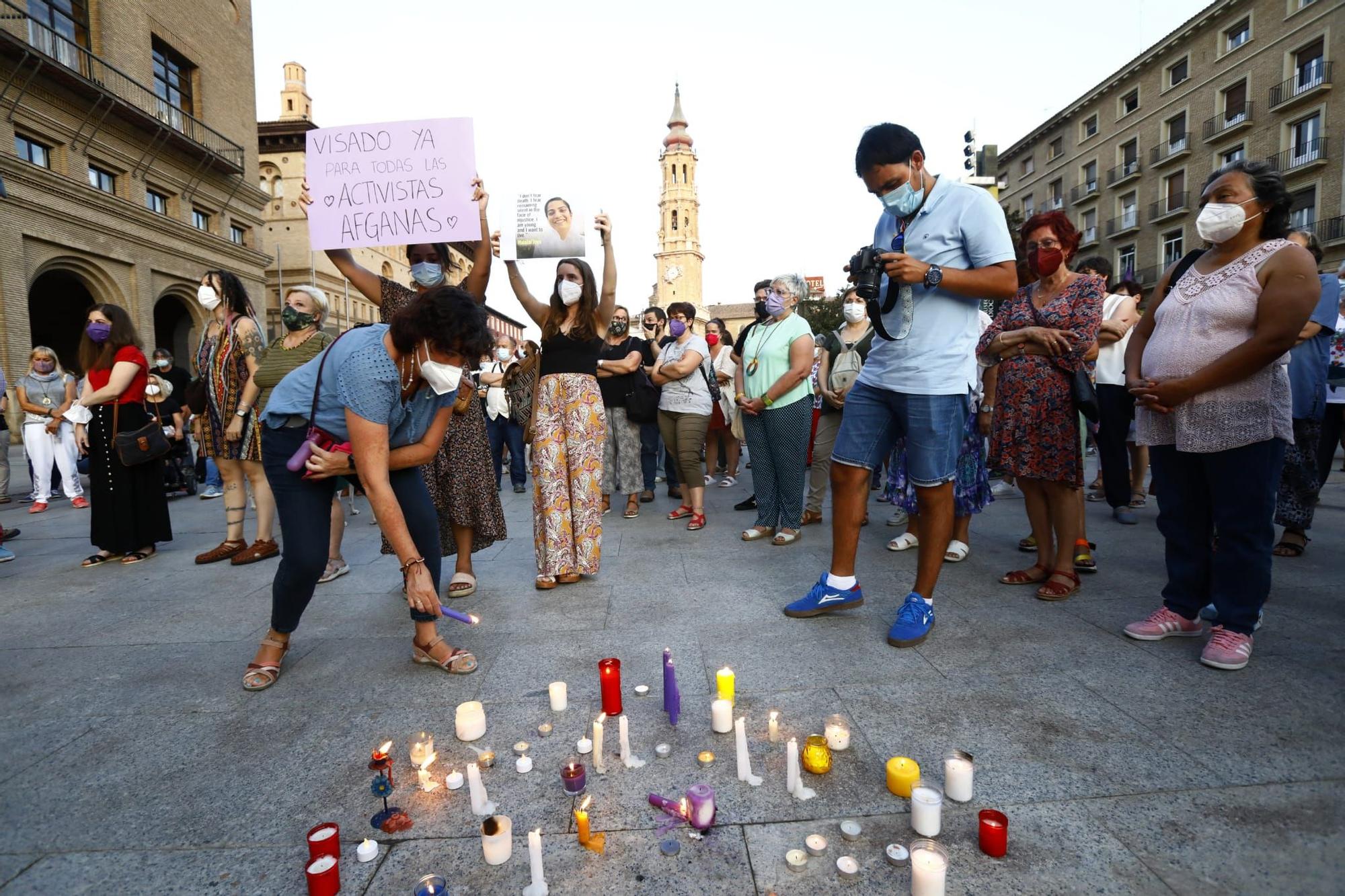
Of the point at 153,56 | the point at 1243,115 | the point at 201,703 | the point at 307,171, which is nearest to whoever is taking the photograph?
the point at 201,703

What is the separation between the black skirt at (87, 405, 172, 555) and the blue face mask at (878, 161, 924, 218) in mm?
5500

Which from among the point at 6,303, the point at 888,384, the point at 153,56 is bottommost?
the point at 888,384

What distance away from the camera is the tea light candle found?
1.65 metres

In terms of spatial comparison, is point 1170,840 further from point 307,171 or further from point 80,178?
point 80,178

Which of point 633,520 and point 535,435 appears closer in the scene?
point 535,435

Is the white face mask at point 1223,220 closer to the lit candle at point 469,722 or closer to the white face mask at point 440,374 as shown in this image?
the white face mask at point 440,374

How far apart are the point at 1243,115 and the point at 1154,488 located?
37.9 metres

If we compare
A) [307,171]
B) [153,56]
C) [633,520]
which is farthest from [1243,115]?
[153,56]

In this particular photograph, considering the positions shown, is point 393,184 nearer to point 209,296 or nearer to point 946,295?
point 209,296

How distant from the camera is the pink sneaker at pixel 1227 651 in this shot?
2.60 meters

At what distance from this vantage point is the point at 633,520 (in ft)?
21.2

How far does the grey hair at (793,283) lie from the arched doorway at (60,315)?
26285mm

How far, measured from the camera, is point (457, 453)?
3.90 m

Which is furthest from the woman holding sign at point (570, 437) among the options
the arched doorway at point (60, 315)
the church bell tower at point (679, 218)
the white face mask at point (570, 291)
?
the church bell tower at point (679, 218)
